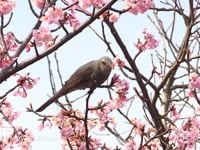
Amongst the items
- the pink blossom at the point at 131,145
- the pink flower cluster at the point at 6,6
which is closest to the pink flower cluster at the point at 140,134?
the pink blossom at the point at 131,145

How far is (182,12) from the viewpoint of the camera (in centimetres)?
601

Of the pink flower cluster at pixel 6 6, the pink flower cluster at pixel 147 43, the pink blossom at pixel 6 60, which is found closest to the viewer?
the pink blossom at pixel 6 60

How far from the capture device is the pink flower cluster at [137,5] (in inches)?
151

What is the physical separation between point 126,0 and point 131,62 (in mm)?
876

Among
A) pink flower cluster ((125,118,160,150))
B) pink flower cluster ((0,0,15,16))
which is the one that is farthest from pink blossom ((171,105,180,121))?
pink flower cluster ((0,0,15,16))

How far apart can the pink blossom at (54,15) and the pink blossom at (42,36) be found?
0.42ft

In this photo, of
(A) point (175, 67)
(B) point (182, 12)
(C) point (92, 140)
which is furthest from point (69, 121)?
(B) point (182, 12)

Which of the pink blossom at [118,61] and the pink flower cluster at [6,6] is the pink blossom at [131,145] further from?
the pink flower cluster at [6,6]

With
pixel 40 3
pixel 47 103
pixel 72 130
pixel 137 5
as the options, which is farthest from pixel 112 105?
pixel 40 3

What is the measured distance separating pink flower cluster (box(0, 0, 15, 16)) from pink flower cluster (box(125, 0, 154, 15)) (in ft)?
3.52

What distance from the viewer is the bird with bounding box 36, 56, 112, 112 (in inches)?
146

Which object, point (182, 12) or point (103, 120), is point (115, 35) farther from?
point (182, 12)

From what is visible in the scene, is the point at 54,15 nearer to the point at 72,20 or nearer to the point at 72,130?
the point at 72,20

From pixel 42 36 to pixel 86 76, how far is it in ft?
1.95
